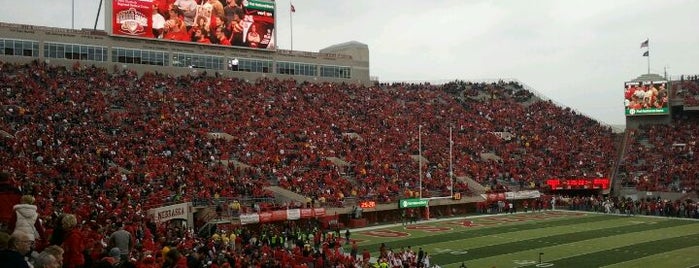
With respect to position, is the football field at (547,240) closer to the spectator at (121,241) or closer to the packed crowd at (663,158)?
the packed crowd at (663,158)

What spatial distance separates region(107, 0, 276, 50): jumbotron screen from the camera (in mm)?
46844

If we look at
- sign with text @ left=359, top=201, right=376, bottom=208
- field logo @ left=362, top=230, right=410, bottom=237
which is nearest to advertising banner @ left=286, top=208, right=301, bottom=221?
field logo @ left=362, top=230, right=410, bottom=237

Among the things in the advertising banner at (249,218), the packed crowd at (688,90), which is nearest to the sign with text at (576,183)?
the packed crowd at (688,90)

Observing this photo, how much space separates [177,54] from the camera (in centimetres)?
5056

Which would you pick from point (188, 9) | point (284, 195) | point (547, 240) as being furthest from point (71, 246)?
point (188, 9)

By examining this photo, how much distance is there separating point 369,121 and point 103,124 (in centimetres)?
2110

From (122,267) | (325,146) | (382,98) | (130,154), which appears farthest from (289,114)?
(122,267)

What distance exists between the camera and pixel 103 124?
3688cm

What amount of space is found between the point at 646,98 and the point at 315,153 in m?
31.3

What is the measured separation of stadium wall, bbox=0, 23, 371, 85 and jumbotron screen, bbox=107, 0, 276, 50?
125 centimetres

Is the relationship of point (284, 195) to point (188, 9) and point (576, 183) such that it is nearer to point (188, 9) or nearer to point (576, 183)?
point (188, 9)

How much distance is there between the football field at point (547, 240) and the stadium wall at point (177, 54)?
75.0 feet

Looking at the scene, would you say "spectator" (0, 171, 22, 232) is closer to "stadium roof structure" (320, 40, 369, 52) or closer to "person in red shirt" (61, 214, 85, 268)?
"person in red shirt" (61, 214, 85, 268)

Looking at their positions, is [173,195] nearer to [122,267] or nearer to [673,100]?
[122,267]
